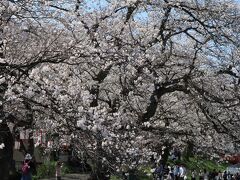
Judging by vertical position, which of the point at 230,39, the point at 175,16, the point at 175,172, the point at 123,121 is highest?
the point at 175,16

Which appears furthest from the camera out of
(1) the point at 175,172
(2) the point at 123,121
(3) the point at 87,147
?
(1) the point at 175,172

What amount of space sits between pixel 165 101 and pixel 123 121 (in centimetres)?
559

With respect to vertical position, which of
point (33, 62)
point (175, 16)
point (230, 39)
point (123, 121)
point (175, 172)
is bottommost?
Answer: point (175, 172)

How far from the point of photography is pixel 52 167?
24.2m

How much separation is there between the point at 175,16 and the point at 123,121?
387 cm

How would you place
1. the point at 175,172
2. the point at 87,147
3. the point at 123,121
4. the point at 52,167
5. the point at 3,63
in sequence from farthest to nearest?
the point at 175,172, the point at 52,167, the point at 123,121, the point at 3,63, the point at 87,147

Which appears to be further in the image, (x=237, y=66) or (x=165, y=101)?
(x=165, y=101)

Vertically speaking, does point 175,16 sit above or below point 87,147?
above

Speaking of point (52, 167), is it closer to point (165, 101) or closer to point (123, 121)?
point (165, 101)

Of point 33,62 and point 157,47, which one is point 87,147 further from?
point 157,47

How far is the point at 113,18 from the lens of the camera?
39.9 ft

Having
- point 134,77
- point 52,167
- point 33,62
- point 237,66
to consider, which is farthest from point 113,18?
point 52,167

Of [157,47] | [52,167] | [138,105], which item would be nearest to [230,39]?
[157,47]

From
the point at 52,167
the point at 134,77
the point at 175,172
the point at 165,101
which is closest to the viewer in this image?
the point at 134,77
